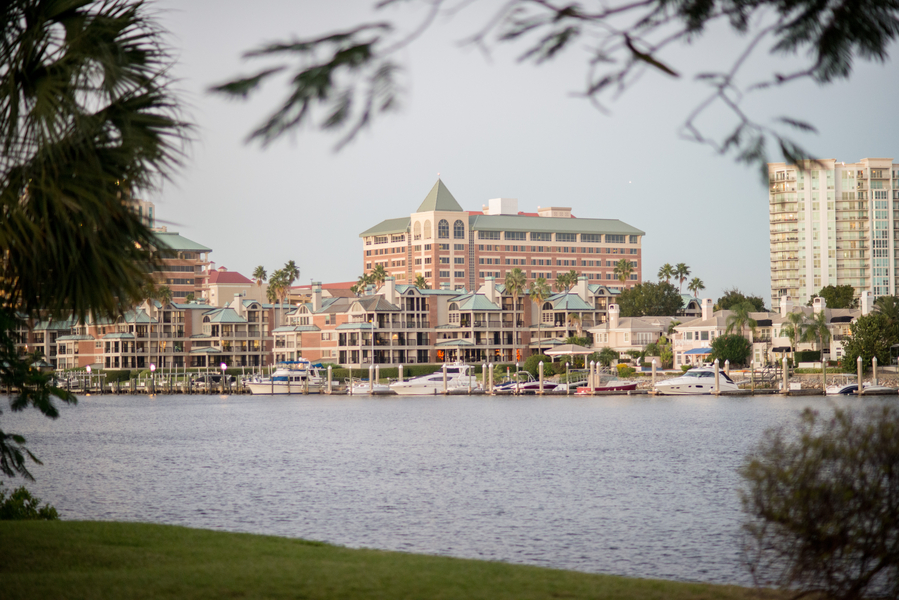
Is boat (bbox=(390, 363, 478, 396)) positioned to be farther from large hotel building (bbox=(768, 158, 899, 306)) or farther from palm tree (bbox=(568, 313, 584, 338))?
large hotel building (bbox=(768, 158, 899, 306))

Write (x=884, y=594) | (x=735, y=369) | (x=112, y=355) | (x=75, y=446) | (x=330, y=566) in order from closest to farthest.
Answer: (x=884, y=594) < (x=330, y=566) < (x=75, y=446) < (x=735, y=369) < (x=112, y=355)

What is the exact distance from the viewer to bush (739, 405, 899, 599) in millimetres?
9766

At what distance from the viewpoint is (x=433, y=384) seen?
106750 mm

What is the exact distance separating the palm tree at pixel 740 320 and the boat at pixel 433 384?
94.2 feet

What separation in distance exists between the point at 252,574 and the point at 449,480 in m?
24.2

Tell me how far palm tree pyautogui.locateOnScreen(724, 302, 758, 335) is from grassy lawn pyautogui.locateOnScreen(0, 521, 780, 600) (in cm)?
9720

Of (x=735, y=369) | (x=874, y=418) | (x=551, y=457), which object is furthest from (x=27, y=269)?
(x=735, y=369)

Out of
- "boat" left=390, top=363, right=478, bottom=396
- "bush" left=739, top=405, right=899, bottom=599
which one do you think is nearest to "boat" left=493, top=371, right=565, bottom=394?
"boat" left=390, top=363, right=478, bottom=396

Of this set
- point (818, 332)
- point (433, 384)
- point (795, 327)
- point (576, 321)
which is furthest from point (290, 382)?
point (818, 332)

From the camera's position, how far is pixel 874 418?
33.8ft

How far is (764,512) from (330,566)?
5.24m

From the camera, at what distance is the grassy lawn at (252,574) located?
34.0ft

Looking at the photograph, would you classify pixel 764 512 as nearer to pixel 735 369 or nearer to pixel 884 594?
pixel 884 594

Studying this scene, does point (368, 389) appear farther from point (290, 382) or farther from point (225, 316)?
point (225, 316)
